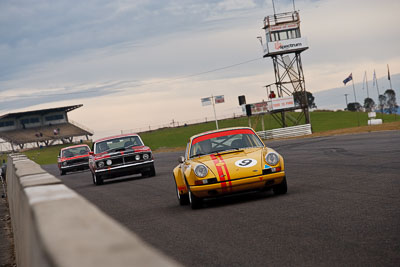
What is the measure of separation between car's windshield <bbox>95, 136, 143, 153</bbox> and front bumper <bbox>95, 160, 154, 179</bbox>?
2.27 ft

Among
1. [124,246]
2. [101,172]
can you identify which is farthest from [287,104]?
[124,246]

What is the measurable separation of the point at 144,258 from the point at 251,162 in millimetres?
9258

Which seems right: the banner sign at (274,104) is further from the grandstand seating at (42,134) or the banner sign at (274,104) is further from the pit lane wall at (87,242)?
the pit lane wall at (87,242)

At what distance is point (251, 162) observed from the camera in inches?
428

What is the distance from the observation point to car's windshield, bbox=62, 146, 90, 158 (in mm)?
34344

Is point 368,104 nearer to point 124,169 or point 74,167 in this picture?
point 74,167

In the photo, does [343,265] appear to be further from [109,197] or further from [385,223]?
[109,197]

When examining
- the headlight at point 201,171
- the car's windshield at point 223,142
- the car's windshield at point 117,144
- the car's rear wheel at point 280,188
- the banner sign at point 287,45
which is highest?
the banner sign at point 287,45

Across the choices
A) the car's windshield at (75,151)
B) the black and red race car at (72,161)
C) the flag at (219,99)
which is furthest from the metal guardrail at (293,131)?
the black and red race car at (72,161)

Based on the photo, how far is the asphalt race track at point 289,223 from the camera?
20.5 feet

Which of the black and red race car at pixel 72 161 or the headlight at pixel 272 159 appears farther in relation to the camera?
the black and red race car at pixel 72 161

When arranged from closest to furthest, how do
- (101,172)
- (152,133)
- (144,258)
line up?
(144,258)
(101,172)
(152,133)

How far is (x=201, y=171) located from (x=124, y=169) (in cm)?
1075

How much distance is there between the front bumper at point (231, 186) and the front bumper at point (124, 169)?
10548mm
